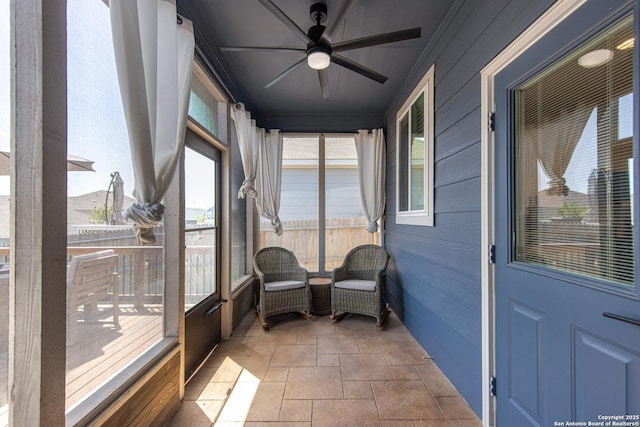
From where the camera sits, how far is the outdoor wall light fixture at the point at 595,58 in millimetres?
977

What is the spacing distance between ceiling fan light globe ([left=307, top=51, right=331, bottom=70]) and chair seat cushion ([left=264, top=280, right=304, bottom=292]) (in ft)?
7.57

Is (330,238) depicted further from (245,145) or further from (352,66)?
(352,66)

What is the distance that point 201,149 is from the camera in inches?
90.2

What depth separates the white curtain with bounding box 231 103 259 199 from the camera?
9.41ft

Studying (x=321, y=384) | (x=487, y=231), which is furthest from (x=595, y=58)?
(x=321, y=384)

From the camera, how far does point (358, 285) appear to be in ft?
10.1

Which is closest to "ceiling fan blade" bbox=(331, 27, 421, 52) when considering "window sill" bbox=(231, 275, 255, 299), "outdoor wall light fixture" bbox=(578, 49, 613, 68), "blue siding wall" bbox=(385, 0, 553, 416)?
"blue siding wall" bbox=(385, 0, 553, 416)

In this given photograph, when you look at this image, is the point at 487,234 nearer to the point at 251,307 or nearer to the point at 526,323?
the point at 526,323

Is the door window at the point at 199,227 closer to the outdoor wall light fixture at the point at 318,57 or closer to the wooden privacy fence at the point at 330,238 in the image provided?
the outdoor wall light fixture at the point at 318,57

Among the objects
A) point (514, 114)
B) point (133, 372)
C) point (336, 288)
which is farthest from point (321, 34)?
point (336, 288)

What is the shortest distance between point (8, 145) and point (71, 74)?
0.40 metres

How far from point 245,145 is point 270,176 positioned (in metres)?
0.74

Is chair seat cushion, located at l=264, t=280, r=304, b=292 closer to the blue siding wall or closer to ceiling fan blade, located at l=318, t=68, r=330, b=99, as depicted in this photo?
the blue siding wall

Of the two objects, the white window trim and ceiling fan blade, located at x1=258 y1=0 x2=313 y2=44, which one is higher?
ceiling fan blade, located at x1=258 y1=0 x2=313 y2=44
